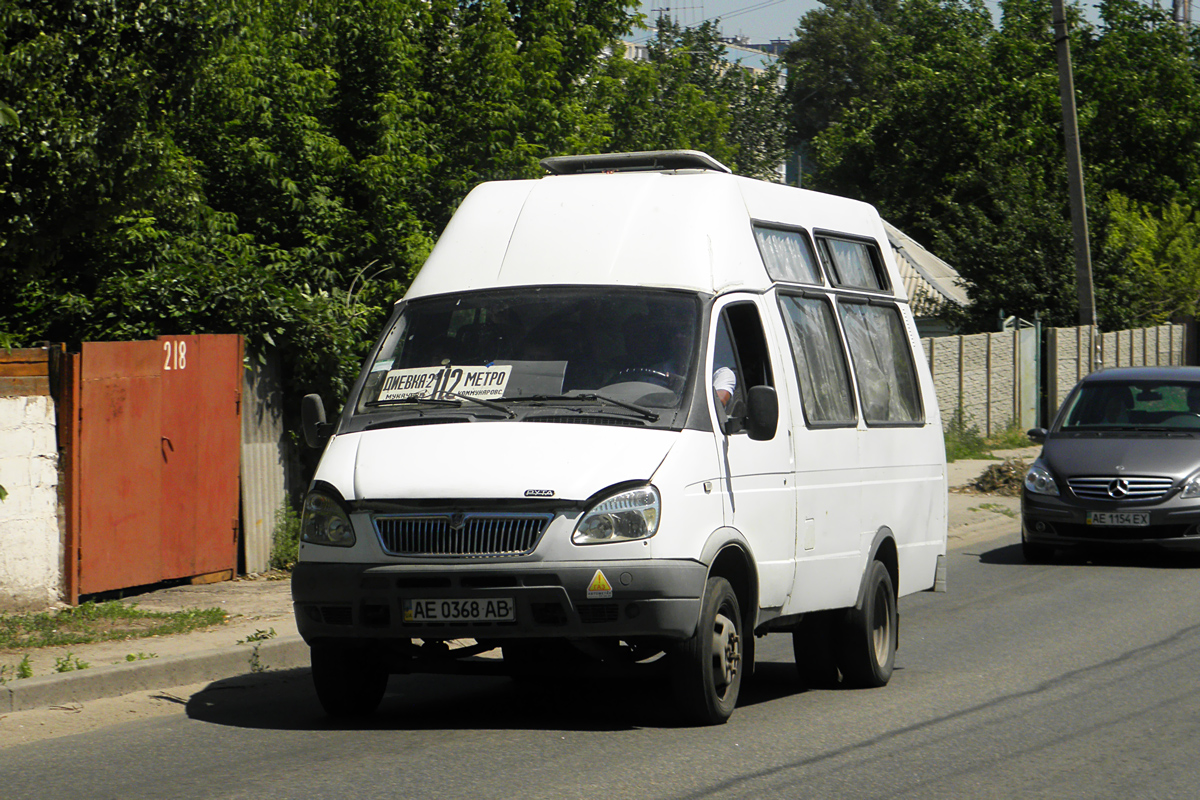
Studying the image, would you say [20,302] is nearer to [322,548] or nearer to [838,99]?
[322,548]

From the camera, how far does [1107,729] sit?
6.97 m

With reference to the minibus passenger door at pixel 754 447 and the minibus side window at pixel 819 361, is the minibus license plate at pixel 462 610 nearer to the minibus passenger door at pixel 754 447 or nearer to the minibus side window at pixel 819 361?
the minibus passenger door at pixel 754 447

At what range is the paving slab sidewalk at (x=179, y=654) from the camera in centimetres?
750

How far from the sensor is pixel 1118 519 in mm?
13609

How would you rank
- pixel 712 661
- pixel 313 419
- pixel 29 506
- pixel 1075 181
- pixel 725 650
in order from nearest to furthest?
pixel 712 661, pixel 725 650, pixel 313 419, pixel 29 506, pixel 1075 181

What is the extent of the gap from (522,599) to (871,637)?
8.62 ft

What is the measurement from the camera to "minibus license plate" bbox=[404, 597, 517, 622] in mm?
6270

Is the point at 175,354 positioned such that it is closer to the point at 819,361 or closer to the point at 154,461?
the point at 154,461

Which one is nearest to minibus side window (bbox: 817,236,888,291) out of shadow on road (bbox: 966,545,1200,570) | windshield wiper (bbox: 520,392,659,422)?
windshield wiper (bbox: 520,392,659,422)

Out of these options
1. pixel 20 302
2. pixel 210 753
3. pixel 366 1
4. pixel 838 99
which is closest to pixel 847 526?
pixel 210 753

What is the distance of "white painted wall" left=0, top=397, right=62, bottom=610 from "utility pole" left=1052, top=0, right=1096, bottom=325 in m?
18.3

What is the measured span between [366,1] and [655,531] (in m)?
16.2

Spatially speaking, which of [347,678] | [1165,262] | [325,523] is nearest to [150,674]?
[347,678]

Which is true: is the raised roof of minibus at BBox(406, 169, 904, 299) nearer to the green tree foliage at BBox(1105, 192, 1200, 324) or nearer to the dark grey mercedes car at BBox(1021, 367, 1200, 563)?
the dark grey mercedes car at BBox(1021, 367, 1200, 563)
